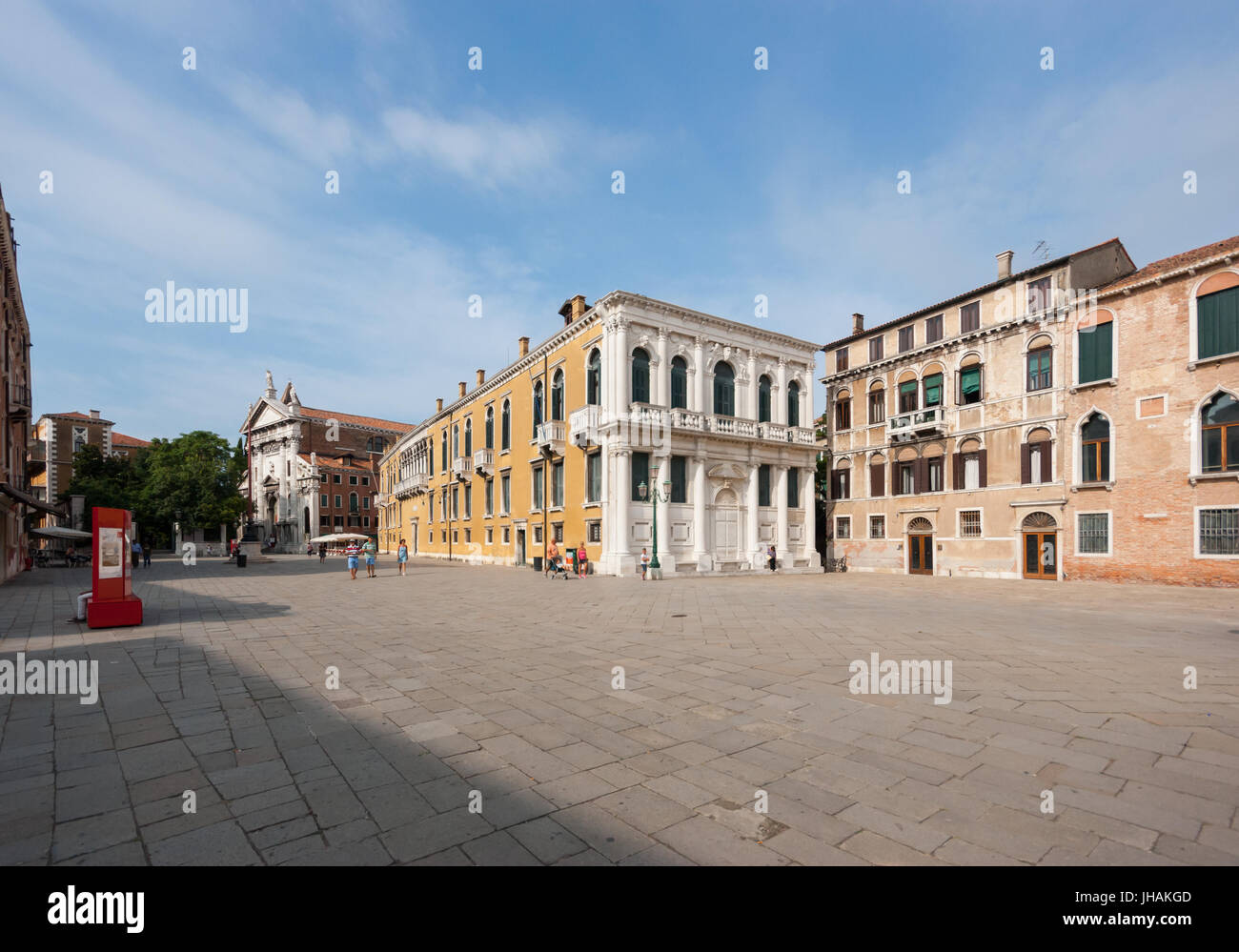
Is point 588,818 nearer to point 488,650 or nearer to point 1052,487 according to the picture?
point 488,650

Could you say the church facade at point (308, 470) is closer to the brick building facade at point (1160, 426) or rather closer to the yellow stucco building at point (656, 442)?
the yellow stucco building at point (656, 442)

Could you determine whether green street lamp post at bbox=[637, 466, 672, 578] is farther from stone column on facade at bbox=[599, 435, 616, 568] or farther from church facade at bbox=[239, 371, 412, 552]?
church facade at bbox=[239, 371, 412, 552]

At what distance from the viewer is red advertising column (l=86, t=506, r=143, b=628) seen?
32.6ft

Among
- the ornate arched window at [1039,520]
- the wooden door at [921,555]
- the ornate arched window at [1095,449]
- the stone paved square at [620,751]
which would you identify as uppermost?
the ornate arched window at [1095,449]

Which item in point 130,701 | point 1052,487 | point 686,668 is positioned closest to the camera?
point 130,701

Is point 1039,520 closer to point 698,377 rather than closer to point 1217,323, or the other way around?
point 1217,323

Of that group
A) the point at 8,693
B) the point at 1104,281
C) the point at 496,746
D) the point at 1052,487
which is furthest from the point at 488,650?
the point at 1104,281

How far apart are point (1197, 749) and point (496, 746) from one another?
535cm

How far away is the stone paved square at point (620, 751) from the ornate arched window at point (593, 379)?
16.3m

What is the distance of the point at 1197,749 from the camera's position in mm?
4363

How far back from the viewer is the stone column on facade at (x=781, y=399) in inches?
1114

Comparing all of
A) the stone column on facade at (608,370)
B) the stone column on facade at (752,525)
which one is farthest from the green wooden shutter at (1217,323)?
the stone column on facade at (608,370)

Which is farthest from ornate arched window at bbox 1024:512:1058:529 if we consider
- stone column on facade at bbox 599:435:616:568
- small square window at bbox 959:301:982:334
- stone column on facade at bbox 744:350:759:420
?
stone column on facade at bbox 599:435:616:568

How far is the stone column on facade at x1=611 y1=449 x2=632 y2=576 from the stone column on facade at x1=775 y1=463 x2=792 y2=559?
8.68 metres
